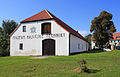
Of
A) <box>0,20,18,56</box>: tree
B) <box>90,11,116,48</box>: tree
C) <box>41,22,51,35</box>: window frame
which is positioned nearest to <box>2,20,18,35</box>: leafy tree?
<box>0,20,18,56</box>: tree

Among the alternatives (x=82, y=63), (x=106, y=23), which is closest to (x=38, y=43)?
(x=82, y=63)

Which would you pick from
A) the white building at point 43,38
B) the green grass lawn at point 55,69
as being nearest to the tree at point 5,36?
the white building at point 43,38

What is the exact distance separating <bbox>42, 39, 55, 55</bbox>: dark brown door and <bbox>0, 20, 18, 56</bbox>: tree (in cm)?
1543

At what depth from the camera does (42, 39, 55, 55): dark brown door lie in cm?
1732

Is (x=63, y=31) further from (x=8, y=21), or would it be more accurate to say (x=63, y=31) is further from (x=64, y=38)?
(x=8, y=21)

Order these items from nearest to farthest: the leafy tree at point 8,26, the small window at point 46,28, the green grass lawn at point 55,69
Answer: the green grass lawn at point 55,69 < the small window at point 46,28 < the leafy tree at point 8,26

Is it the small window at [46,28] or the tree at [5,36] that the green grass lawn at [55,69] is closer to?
the small window at [46,28]

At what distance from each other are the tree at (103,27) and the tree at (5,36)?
26830 mm

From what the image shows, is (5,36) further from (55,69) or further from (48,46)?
(55,69)

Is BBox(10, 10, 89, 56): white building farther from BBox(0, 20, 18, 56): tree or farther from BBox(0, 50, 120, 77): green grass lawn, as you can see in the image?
BBox(0, 20, 18, 56): tree

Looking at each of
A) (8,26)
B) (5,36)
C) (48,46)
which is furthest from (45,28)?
(8,26)

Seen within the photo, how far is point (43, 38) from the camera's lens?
1794 centimetres

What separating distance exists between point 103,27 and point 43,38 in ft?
75.8

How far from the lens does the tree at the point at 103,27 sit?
33.5m
